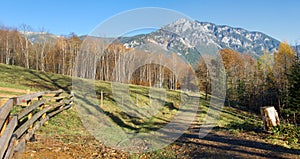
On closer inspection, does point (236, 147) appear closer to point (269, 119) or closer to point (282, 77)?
point (269, 119)

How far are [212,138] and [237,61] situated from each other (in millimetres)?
41527

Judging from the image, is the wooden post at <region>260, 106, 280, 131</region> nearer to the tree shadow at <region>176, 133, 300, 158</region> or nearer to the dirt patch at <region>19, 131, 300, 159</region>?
the dirt patch at <region>19, 131, 300, 159</region>

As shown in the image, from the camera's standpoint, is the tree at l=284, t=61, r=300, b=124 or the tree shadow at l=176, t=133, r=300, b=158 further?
the tree at l=284, t=61, r=300, b=124

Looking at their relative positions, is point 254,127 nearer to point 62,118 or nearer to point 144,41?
point 144,41

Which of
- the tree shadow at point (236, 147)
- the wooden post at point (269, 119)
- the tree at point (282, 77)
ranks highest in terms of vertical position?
the tree at point (282, 77)

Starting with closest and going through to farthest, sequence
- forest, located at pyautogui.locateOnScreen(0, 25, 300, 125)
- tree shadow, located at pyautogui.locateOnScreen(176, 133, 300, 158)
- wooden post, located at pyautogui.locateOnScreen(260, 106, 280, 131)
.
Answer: tree shadow, located at pyautogui.locateOnScreen(176, 133, 300, 158)
wooden post, located at pyautogui.locateOnScreen(260, 106, 280, 131)
forest, located at pyautogui.locateOnScreen(0, 25, 300, 125)

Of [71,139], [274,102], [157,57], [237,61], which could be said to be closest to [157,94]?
[157,57]

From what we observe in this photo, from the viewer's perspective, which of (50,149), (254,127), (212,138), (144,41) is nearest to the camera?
(50,149)

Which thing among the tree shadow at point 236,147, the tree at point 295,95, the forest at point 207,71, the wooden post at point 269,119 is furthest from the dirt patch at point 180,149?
the tree at point 295,95

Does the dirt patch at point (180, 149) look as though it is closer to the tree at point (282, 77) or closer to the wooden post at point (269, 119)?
the wooden post at point (269, 119)

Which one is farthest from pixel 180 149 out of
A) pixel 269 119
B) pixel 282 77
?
pixel 282 77

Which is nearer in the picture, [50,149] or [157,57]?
[50,149]

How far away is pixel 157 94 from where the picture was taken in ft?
72.1

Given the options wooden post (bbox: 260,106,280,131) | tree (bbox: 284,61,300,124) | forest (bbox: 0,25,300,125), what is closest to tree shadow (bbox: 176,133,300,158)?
wooden post (bbox: 260,106,280,131)
